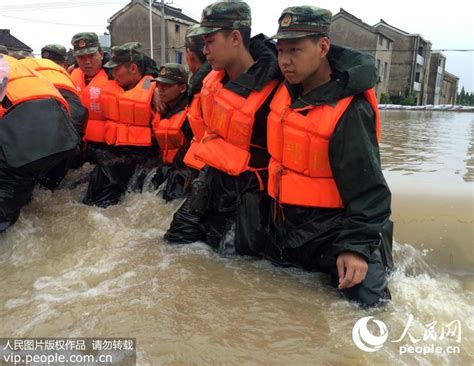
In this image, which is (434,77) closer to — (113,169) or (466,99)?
(466,99)

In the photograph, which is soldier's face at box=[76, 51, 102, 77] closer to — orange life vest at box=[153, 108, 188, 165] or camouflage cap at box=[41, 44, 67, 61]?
orange life vest at box=[153, 108, 188, 165]

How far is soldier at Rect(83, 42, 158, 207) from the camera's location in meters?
4.78

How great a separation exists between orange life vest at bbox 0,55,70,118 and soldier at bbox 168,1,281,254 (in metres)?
1.09

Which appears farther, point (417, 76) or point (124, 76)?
point (417, 76)

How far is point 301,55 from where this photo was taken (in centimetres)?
243

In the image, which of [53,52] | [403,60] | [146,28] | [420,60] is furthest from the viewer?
[420,60]

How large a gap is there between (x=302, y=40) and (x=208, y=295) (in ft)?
4.82

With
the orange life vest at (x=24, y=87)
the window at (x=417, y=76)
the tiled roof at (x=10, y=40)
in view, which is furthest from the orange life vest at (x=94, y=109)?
the window at (x=417, y=76)

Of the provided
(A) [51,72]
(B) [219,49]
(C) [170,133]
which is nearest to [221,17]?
(B) [219,49]

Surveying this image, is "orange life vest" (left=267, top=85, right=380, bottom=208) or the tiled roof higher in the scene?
the tiled roof

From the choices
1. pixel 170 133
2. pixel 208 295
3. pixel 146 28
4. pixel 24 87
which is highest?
pixel 146 28

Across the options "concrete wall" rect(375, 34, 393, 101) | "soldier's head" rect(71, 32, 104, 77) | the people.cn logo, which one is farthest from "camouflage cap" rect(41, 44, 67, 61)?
"concrete wall" rect(375, 34, 393, 101)

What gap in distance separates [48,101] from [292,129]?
5.53ft

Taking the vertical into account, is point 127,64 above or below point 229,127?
above
